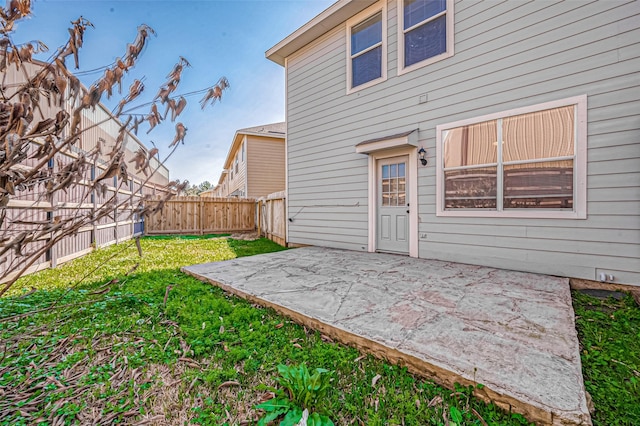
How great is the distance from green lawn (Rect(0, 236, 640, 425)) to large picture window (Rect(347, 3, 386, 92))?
4873 millimetres

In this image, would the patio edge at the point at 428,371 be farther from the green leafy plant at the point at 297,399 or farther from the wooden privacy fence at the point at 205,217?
the wooden privacy fence at the point at 205,217

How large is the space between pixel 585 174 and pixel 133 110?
180 inches

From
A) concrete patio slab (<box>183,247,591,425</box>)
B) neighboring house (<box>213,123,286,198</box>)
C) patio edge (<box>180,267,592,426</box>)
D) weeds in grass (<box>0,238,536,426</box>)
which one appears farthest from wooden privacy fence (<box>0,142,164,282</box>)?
neighboring house (<box>213,123,286,198</box>)

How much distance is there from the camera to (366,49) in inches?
218

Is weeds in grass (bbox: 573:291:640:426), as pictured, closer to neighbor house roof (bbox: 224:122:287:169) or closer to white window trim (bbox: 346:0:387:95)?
white window trim (bbox: 346:0:387:95)

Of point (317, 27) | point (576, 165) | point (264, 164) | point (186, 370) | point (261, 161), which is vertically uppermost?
point (317, 27)

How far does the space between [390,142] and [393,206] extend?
1185mm

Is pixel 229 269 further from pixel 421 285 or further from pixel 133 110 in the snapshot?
pixel 133 110

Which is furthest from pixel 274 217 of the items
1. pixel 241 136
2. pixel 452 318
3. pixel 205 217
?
pixel 452 318

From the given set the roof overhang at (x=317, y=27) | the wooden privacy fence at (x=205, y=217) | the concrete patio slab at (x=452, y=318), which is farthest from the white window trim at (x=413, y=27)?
the wooden privacy fence at (x=205, y=217)

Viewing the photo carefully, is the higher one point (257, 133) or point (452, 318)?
point (257, 133)

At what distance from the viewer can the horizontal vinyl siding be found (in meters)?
12.7

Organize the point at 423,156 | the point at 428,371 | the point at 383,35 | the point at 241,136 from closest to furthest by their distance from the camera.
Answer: the point at 428,371, the point at 423,156, the point at 383,35, the point at 241,136

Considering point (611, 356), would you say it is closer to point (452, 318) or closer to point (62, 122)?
point (452, 318)
